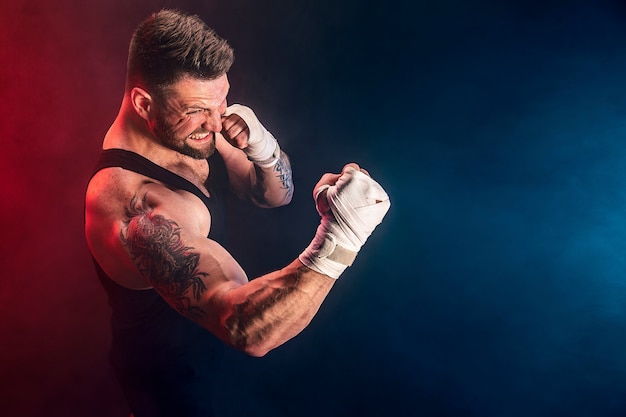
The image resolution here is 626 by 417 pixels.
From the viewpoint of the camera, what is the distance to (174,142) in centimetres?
136

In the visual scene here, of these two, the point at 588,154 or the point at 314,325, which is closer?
the point at 588,154

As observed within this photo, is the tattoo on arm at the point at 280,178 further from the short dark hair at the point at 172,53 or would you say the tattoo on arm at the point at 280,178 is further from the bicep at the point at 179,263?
the bicep at the point at 179,263

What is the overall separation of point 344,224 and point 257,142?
23.3 inches

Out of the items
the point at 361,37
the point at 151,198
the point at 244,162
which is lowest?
the point at 151,198

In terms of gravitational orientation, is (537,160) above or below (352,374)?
above

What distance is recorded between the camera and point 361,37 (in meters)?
1.69

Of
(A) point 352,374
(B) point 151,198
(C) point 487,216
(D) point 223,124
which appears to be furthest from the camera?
(A) point 352,374

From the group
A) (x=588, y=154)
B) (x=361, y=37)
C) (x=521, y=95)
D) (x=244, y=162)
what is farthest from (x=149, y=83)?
(x=588, y=154)

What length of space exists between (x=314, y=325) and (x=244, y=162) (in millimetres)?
764

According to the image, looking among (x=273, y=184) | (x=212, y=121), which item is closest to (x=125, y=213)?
(x=212, y=121)

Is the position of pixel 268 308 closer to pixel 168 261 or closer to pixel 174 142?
pixel 168 261

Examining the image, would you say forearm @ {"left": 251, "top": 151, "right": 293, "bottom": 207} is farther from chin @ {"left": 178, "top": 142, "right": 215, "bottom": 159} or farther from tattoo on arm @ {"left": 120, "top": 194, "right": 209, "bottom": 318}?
tattoo on arm @ {"left": 120, "top": 194, "right": 209, "bottom": 318}

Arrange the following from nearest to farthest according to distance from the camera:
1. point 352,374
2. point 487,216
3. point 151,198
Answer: point 151,198 < point 487,216 < point 352,374

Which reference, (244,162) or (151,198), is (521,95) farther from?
(151,198)
